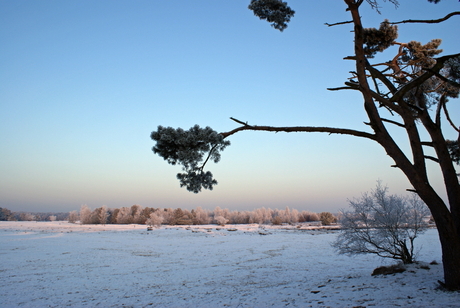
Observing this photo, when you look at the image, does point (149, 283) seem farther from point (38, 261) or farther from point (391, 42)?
point (391, 42)

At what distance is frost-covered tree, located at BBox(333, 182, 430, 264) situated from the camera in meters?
10.2

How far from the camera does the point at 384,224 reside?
10.4 m

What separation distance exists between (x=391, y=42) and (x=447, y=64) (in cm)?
184

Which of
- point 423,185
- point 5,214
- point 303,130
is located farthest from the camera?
point 5,214

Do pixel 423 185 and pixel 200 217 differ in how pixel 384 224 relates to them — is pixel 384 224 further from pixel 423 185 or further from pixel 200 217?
pixel 200 217

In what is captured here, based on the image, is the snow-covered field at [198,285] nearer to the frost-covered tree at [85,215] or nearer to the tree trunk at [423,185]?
the tree trunk at [423,185]

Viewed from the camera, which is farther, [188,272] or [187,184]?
[188,272]

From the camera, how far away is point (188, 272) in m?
14.3

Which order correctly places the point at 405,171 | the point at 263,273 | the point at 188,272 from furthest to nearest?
the point at 188,272 → the point at 263,273 → the point at 405,171

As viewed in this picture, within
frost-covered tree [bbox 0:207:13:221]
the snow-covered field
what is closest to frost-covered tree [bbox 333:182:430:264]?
the snow-covered field

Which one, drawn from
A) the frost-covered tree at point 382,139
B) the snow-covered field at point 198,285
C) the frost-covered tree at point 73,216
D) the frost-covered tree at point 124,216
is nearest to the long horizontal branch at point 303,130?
the frost-covered tree at point 382,139

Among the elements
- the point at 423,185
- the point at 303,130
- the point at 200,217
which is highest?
the point at 303,130

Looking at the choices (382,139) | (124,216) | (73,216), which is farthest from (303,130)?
(73,216)

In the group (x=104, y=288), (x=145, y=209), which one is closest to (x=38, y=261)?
(x=104, y=288)
